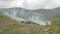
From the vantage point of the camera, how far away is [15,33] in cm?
10669

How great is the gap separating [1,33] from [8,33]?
490 cm

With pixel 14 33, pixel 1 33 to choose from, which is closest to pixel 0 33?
pixel 1 33

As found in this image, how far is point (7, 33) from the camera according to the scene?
112 metres

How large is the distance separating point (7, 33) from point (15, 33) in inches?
295

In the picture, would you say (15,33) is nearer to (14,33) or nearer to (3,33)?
(14,33)

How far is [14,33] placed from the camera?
105688 millimetres

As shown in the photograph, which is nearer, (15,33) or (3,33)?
(15,33)

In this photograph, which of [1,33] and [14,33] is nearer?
[14,33]

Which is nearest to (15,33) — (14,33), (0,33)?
(14,33)

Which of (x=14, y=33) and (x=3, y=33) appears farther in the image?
(x=3, y=33)

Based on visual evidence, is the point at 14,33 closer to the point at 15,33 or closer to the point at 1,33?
the point at 15,33

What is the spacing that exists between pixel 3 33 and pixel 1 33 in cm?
219

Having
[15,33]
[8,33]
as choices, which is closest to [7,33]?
[8,33]

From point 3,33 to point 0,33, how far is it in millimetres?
3940
